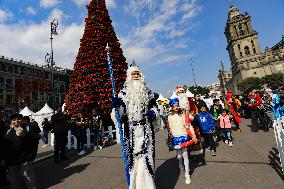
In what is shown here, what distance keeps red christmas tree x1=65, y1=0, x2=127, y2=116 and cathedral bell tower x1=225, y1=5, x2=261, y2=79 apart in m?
77.5

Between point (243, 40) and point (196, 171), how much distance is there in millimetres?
87384

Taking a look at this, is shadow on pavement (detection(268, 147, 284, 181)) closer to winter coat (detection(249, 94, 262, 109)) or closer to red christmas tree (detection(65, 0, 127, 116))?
winter coat (detection(249, 94, 262, 109))

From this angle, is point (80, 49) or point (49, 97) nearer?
point (80, 49)

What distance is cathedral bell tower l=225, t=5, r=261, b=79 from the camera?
83.0 metres

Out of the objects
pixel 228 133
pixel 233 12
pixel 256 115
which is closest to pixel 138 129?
pixel 228 133

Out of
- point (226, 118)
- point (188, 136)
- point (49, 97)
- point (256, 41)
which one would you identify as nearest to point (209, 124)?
point (226, 118)

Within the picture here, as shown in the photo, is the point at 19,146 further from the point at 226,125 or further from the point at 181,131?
the point at 226,125

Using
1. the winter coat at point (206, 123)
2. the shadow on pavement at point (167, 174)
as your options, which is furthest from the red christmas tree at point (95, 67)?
the shadow on pavement at point (167, 174)

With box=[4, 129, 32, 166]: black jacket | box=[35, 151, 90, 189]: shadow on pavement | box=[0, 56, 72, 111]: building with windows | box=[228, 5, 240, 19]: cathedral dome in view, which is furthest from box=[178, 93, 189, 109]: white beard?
box=[228, 5, 240, 19]: cathedral dome

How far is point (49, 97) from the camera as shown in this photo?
64.2 meters

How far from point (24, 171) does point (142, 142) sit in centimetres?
287

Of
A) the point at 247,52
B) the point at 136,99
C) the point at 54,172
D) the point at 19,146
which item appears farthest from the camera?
the point at 247,52

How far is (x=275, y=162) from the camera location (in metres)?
5.84

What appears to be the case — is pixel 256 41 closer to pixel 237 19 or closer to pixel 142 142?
pixel 237 19
